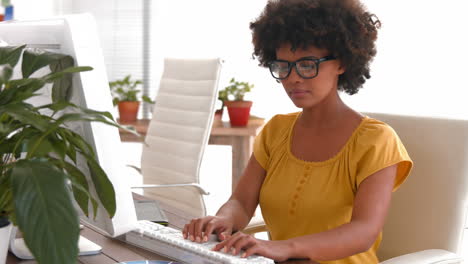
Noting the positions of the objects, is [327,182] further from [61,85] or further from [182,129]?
[182,129]

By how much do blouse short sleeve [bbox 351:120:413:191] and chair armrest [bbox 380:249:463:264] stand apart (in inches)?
7.9

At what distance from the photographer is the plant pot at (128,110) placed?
3943 millimetres

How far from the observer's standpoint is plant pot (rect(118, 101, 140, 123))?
3.94m

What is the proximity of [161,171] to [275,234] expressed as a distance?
1.30 m

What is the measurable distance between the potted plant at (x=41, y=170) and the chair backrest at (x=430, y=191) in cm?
93

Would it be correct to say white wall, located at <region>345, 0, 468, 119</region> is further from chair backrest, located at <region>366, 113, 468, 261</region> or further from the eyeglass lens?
the eyeglass lens

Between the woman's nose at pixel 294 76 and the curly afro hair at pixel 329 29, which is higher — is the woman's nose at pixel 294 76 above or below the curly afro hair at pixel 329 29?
below

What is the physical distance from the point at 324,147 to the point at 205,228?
1.58ft

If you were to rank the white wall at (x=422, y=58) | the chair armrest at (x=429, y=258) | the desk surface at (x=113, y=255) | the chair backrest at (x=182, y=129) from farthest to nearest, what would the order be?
the white wall at (x=422, y=58) < the chair backrest at (x=182, y=129) < the chair armrest at (x=429, y=258) < the desk surface at (x=113, y=255)

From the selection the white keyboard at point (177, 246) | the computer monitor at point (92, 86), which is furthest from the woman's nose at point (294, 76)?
the computer monitor at point (92, 86)

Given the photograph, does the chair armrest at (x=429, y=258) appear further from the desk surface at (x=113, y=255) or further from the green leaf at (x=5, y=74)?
the green leaf at (x=5, y=74)

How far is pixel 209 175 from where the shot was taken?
5.14m

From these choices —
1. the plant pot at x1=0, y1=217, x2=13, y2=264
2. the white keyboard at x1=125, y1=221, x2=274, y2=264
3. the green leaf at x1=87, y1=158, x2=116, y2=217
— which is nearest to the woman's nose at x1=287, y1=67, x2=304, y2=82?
the white keyboard at x1=125, y1=221, x2=274, y2=264

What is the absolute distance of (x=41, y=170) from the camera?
77 centimetres
